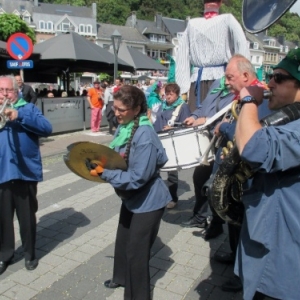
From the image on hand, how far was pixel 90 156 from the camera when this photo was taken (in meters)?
2.63

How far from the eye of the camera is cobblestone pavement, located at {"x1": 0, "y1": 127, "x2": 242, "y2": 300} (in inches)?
129

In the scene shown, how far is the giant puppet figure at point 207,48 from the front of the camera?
13.4ft

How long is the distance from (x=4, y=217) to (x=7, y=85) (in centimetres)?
128

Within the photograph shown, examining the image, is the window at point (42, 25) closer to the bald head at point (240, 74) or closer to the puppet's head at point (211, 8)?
the puppet's head at point (211, 8)

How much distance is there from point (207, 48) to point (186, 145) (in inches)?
57.1

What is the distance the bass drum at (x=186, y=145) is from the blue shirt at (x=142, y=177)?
587mm

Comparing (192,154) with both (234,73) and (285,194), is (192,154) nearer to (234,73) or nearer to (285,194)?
(234,73)

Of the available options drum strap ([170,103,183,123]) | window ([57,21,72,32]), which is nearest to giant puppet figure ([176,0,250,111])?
drum strap ([170,103,183,123])

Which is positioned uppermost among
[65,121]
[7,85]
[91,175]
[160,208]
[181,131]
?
[7,85]

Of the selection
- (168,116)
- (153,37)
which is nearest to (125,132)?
(168,116)

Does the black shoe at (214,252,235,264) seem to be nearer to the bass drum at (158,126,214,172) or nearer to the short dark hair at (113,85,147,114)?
the bass drum at (158,126,214,172)

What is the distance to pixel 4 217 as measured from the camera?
3.55 metres

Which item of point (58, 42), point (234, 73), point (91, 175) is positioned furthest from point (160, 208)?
point (58, 42)

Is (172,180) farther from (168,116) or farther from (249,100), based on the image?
(249,100)
